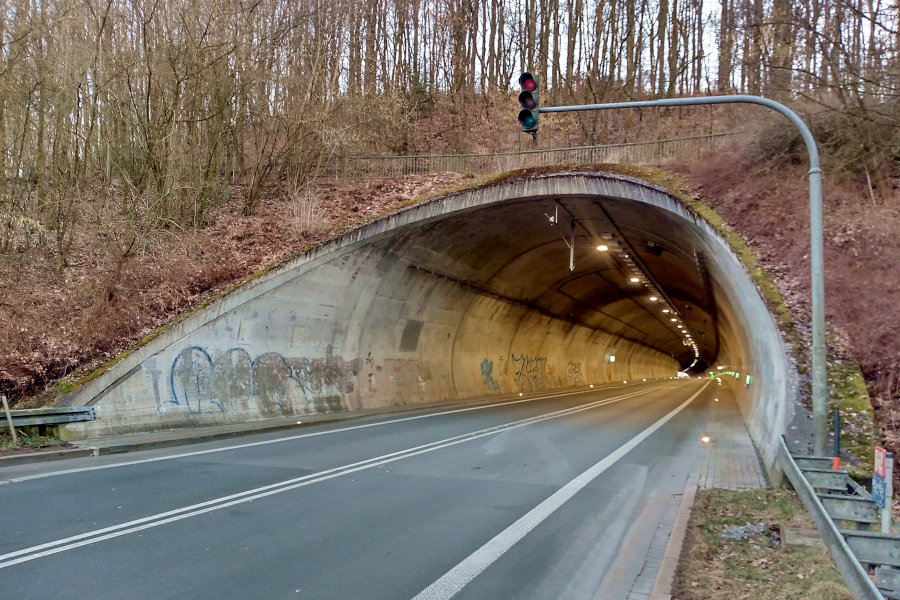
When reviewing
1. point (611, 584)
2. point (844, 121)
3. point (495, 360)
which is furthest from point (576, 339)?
point (611, 584)

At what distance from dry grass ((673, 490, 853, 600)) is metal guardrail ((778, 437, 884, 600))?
0.21 meters

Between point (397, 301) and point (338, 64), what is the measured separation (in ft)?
31.9

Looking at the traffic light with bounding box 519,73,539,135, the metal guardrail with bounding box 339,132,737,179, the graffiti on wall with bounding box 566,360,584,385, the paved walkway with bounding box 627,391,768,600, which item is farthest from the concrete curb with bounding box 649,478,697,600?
the graffiti on wall with bounding box 566,360,584,385

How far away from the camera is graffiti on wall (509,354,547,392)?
3297 centimetres

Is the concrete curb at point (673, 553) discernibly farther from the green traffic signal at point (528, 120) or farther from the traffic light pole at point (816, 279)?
the green traffic signal at point (528, 120)

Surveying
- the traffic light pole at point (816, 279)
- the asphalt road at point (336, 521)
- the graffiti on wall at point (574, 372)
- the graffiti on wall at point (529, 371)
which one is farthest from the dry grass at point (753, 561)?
the graffiti on wall at point (574, 372)

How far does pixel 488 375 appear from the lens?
29391 millimetres

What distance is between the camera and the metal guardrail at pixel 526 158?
17984 millimetres

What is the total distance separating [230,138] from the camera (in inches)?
953

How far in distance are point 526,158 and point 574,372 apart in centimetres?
2585

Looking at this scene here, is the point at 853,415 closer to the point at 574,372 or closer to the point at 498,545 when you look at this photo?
the point at 498,545

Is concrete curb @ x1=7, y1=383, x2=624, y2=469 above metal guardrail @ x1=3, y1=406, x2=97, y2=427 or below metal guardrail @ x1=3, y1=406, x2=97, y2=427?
A: below

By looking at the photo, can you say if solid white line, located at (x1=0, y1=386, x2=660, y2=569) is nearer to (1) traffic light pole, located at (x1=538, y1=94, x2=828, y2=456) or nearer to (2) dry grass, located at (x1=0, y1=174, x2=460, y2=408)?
(1) traffic light pole, located at (x1=538, y1=94, x2=828, y2=456)

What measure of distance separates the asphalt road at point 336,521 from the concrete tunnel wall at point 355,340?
103 inches
